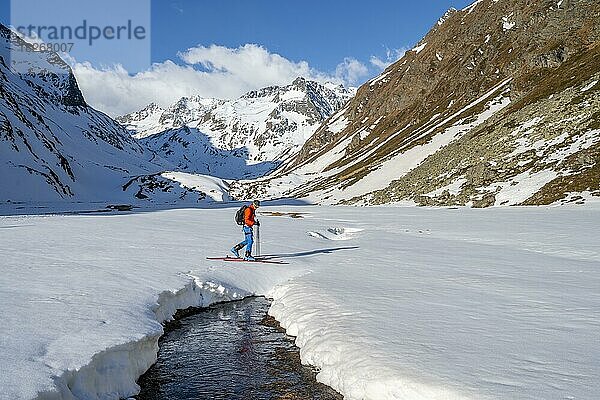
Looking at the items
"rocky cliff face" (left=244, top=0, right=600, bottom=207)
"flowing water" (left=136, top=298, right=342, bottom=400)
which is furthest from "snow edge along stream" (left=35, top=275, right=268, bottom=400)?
"rocky cliff face" (left=244, top=0, right=600, bottom=207)

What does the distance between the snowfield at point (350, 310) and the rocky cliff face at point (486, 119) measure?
1059 inches

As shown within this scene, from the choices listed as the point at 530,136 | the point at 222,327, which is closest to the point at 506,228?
the point at 222,327

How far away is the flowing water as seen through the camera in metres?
9.17

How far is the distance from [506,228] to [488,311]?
19.9 metres

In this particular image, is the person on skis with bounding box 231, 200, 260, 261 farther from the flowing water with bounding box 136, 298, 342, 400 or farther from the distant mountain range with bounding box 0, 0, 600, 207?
the distant mountain range with bounding box 0, 0, 600, 207

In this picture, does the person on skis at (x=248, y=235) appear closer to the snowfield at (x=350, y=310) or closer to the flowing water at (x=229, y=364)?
the snowfield at (x=350, y=310)

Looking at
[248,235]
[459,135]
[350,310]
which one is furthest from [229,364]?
[459,135]

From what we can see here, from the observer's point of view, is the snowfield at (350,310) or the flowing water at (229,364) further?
the flowing water at (229,364)

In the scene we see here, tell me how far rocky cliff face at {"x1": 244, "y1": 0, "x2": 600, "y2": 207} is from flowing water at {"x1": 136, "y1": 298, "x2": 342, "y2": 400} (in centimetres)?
3585

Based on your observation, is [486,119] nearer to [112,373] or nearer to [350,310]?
[350,310]

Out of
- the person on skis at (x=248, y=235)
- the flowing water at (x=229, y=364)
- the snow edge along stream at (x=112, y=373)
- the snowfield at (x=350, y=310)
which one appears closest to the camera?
the snow edge along stream at (x=112, y=373)

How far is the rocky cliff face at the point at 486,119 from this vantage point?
4912cm

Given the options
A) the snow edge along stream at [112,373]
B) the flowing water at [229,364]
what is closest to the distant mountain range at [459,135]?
the flowing water at [229,364]

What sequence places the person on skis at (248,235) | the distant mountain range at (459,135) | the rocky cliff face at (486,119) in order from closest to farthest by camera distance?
the person on skis at (248,235)
the rocky cliff face at (486,119)
the distant mountain range at (459,135)
